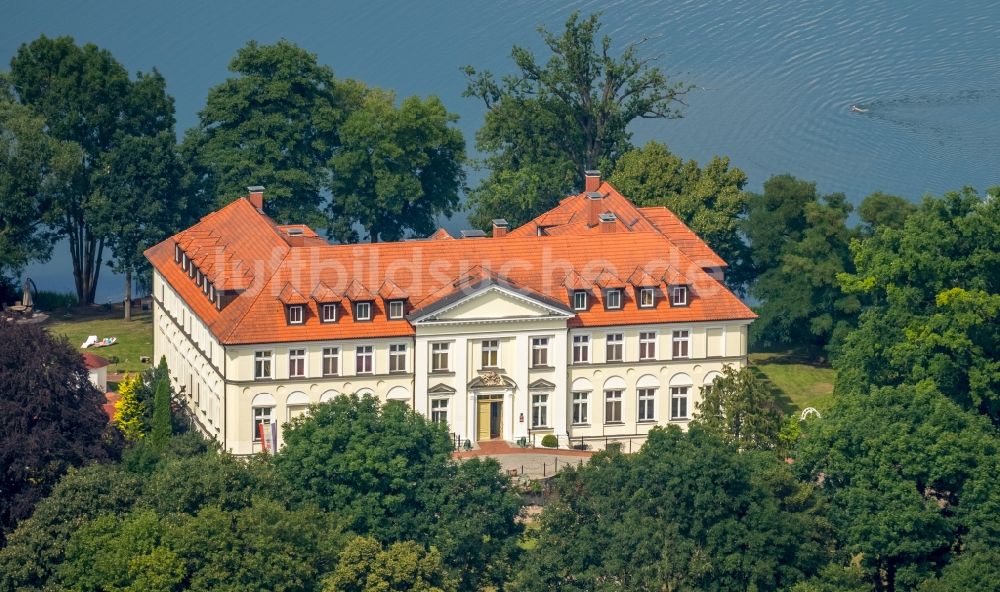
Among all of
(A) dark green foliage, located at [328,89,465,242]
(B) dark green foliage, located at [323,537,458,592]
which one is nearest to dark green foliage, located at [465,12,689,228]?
(A) dark green foliage, located at [328,89,465,242]

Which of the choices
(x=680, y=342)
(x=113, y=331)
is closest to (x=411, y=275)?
(x=680, y=342)

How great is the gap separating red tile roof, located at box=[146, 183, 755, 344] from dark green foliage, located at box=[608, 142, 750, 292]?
1271 cm

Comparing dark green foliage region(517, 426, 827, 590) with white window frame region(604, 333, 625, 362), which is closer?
dark green foliage region(517, 426, 827, 590)

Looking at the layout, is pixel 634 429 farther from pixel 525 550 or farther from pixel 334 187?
pixel 334 187

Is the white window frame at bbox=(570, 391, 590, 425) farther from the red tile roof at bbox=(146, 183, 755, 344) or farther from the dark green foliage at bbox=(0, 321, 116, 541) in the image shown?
the dark green foliage at bbox=(0, 321, 116, 541)

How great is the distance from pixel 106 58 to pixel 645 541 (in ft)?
177

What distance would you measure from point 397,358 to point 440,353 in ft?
5.98

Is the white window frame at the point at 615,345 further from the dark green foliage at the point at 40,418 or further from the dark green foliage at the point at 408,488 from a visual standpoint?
the dark green foliage at the point at 40,418

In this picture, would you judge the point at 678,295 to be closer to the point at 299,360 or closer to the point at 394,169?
the point at 299,360

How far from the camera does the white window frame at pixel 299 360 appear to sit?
113438 millimetres

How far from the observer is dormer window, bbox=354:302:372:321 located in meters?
114

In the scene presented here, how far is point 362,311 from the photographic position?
114m

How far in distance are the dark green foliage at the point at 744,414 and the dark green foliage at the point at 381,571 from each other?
1595 centimetres

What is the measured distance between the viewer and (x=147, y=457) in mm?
106438
